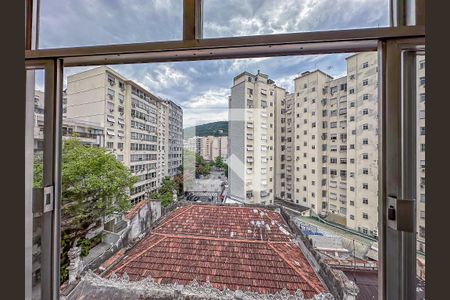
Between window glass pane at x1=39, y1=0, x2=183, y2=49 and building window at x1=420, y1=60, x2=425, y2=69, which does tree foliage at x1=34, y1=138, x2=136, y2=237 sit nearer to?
window glass pane at x1=39, y1=0, x2=183, y2=49

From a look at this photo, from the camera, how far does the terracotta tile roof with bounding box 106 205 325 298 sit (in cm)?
96

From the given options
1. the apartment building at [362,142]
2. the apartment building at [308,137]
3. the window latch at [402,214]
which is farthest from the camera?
the apartment building at [308,137]

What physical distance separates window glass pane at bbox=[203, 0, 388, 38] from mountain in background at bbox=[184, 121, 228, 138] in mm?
407

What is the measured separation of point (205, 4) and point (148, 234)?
1182 millimetres

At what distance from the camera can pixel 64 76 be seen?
101 centimetres

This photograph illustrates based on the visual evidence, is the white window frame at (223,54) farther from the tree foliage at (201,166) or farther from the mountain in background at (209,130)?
the tree foliage at (201,166)

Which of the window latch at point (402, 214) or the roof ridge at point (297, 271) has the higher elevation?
the window latch at point (402, 214)

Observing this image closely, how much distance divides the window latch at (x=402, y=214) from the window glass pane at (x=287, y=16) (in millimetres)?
692

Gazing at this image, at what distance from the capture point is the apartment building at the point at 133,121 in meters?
1.07

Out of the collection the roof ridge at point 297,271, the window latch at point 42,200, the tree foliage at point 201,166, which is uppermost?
the tree foliage at point 201,166

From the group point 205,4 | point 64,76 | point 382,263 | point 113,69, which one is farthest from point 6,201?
point 382,263

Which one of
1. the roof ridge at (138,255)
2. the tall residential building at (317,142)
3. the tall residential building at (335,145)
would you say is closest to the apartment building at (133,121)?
the roof ridge at (138,255)

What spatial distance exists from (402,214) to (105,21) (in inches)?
60.6

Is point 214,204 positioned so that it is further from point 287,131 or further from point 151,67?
point 151,67
